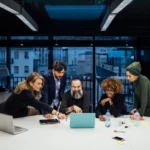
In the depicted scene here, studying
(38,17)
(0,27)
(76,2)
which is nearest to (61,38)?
(38,17)

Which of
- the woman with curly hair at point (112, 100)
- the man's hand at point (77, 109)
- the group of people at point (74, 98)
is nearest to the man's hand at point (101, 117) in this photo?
the group of people at point (74, 98)

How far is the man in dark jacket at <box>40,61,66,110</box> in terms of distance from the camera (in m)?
3.76

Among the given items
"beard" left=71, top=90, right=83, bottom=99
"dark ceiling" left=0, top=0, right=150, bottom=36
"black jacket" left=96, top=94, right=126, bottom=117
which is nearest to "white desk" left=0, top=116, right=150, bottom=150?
"black jacket" left=96, top=94, right=126, bottom=117

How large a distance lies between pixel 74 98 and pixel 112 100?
571 millimetres

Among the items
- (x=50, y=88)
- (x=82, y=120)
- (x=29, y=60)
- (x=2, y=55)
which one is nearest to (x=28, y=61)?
(x=29, y=60)

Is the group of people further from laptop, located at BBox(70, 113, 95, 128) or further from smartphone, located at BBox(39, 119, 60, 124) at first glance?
laptop, located at BBox(70, 113, 95, 128)

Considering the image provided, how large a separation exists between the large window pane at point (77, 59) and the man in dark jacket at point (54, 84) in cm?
242

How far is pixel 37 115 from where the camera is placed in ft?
11.0

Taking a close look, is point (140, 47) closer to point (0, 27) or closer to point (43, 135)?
point (0, 27)

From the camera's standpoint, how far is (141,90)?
323cm

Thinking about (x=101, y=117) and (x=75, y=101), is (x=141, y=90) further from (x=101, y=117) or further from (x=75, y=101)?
(x=75, y=101)

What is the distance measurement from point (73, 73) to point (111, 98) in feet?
11.1

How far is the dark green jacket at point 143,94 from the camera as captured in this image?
3.19 meters

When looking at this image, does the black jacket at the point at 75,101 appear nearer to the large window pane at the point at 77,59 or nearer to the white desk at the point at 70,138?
the white desk at the point at 70,138
